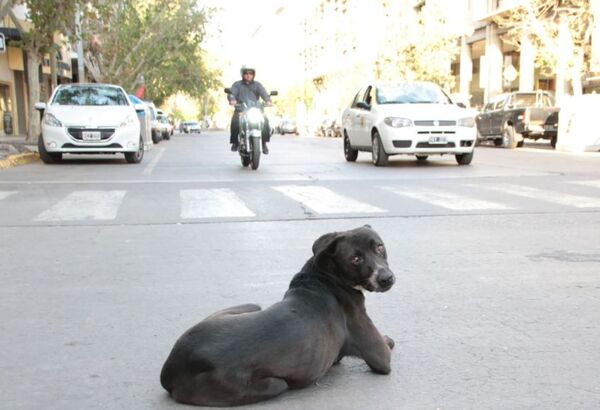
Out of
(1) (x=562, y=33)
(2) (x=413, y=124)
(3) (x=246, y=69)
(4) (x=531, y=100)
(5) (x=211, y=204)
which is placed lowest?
(5) (x=211, y=204)

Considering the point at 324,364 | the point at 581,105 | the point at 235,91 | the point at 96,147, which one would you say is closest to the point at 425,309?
the point at 324,364

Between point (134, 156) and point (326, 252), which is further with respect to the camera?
point (134, 156)

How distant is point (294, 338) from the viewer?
2.67 meters

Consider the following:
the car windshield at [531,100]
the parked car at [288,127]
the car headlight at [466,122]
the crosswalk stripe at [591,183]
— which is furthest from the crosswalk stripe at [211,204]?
the parked car at [288,127]

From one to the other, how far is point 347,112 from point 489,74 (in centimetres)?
2687

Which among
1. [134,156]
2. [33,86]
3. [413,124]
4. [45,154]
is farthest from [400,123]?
[33,86]

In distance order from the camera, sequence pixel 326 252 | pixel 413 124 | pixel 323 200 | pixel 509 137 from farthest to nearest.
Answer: pixel 509 137
pixel 413 124
pixel 323 200
pixel 326 252

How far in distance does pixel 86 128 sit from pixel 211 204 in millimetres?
7395

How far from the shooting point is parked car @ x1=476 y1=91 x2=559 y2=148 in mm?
23141

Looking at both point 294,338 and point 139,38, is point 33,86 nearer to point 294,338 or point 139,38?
point 139,38

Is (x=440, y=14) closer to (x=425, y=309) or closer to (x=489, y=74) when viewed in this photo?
A: (x=489, y=74)

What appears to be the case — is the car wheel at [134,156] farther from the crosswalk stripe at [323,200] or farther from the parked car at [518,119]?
the parked car at [518,119]

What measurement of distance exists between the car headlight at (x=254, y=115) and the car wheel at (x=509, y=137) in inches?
547

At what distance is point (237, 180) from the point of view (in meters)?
11.1
